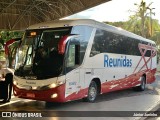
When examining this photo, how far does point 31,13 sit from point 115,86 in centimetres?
1057

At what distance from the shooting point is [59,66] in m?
10.8

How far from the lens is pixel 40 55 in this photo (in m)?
11.2

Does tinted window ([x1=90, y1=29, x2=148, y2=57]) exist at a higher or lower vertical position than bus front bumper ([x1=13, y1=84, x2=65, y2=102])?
higher

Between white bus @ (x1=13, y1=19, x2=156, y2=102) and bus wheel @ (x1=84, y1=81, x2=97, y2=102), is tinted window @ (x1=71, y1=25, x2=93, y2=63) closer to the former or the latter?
white bus @ (x1=13, y1=19, x2=156, y2=102)

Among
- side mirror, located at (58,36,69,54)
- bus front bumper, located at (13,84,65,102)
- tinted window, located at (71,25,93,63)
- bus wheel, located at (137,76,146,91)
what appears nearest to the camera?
side mirror, located at (58,36,69,54)

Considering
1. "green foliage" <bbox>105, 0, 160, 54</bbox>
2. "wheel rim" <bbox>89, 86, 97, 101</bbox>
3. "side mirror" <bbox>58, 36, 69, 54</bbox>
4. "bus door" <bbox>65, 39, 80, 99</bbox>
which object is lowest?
"wheel rim" <bbox>89, 86, 97, 101</bbox>

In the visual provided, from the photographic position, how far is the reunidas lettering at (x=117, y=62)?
13863 mm

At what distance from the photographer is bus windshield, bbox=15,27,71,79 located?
10883mm

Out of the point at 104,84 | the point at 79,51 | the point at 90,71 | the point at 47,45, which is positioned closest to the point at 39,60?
the point at 47,45

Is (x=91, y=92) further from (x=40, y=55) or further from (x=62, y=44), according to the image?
(x=62, y=44)

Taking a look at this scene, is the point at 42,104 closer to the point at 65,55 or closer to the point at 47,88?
the point at 47,88

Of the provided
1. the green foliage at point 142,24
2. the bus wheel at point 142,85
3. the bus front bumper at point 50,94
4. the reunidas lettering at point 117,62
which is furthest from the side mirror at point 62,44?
the green foliage at point 142,24

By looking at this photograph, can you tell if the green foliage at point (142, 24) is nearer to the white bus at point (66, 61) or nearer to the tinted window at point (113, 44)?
the tinted window at point (113, 44)

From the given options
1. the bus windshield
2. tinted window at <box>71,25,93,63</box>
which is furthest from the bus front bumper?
tinted window at <box>71,25,93,63</box>
